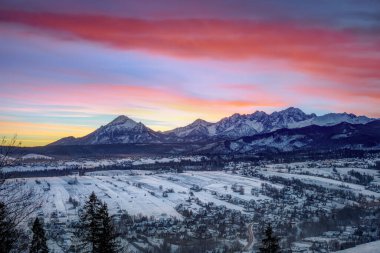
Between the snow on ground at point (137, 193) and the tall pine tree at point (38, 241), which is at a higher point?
the tall pine tree at point (38, 241)

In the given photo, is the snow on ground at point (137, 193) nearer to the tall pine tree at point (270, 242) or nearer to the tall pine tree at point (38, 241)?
the tall pine tree at point (38, 241)

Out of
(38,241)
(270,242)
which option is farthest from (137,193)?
(270,242)

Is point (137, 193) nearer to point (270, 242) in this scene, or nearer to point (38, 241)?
point (38, 241)

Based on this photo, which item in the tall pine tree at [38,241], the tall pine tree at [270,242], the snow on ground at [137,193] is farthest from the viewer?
the snow on ground at [137,193]

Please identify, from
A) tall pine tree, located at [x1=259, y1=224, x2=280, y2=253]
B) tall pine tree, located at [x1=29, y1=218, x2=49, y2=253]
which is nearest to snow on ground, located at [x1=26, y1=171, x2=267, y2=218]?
tall pine tree, located at [x1=29, y1=218, x2=49, y2=253]

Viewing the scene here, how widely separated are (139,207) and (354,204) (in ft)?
217

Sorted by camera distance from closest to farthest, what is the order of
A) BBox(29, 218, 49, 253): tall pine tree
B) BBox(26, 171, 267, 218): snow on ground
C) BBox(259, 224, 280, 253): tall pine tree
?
1. BBox(259, 224, 280, 253): tall pine tree
2. BBox(29, 218, 49, 253): tall pine tree
3. BBox(26, 171, 267, 218): snow on ground

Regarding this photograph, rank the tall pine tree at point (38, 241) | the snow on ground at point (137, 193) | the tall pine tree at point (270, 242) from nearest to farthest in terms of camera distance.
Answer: the tall pine tree at point (270, 242)
the tall pine tree at point (38, 241)
the snow on ground at point (137, 193)

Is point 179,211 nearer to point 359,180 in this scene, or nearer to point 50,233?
point 50,233

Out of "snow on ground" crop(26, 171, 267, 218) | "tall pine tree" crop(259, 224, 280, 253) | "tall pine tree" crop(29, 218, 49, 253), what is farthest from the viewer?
"snow on ground" crop(26, 171, 267, 218)

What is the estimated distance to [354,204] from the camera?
423 feet

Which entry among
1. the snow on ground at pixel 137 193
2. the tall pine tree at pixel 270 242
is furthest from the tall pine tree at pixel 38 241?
the snow on ground at pixel 137 193

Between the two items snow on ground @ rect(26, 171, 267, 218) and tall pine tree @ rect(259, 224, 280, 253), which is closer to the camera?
tall pine tree @ rect(259, 224, 280, 253)

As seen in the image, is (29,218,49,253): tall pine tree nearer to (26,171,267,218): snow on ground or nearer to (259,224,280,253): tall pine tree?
(259,224,280,253): tall pine tree
